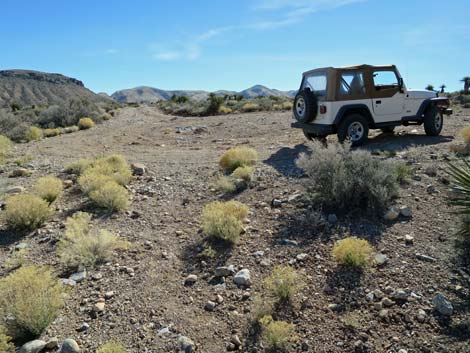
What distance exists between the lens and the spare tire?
29.5 ft

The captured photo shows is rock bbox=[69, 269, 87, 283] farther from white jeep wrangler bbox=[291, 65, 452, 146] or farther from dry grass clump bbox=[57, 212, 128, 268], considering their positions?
white jeep wrangler bbox=[291, 65, 452, 146]

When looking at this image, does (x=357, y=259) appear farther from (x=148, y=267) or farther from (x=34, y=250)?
(x=34, y=250)

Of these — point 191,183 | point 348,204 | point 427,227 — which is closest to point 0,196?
point 191,183

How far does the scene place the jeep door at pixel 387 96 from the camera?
9.11 metres

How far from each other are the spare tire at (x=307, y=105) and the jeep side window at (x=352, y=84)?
2.28 ft

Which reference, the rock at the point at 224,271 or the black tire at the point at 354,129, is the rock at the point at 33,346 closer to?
the rock at the point at 224,271

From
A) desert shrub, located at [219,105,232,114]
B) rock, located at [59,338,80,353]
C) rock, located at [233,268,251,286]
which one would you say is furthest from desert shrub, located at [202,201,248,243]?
desert shrub, located at [219,105,232,114]

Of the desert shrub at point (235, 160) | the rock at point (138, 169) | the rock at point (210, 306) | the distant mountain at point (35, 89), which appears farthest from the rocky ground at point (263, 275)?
the distant mountain at point (35, 89)

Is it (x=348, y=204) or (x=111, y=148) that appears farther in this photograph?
(x=111, y=148)

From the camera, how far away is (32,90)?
3489 inches

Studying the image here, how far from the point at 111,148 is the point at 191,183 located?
18.0 feet

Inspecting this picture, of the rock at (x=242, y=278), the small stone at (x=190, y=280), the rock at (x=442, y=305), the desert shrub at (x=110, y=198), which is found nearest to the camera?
the rock at (x=442, y=305)

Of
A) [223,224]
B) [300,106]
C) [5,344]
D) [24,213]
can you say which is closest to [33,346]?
[5,344]

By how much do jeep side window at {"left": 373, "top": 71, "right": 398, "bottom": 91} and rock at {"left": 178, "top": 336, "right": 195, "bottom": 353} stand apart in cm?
779
